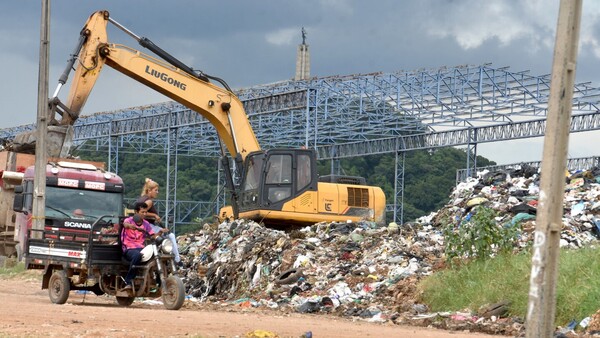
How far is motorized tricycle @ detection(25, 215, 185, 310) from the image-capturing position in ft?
59.7

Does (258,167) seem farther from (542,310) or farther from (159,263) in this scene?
(542,310)

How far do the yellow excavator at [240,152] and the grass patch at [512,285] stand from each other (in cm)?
947

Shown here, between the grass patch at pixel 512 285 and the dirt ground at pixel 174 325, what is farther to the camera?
the grass patch at pixel 512 285

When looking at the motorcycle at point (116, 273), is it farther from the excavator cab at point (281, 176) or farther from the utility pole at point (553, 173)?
the utility pole at point (553, 173)

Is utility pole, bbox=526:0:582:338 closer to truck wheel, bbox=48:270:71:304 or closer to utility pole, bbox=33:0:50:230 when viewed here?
truck wheel, bbox=48:270:71:304

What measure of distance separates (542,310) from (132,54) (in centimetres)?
2211

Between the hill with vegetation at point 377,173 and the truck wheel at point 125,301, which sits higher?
the hill with vegetation at point 377,173

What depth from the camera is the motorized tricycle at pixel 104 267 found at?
18188 mm

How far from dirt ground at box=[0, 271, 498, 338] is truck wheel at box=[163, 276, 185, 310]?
2.67 ft

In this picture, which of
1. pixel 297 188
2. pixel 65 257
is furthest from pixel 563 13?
pixel 297 188

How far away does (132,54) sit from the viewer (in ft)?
96.0

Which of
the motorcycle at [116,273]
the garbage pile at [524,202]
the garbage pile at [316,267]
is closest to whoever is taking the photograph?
the motorcycle at [116,273]

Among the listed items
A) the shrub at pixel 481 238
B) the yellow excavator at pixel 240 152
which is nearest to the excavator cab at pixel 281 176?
→ the yellow excavator at pixel 240 152

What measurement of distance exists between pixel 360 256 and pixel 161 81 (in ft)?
29.1
